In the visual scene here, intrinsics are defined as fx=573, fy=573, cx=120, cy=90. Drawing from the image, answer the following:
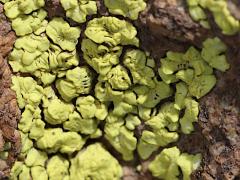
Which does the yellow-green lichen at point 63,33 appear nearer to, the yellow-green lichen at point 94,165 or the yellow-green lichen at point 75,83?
the yellow-green lichen at point 75,83

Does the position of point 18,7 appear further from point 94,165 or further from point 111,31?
point 94,165

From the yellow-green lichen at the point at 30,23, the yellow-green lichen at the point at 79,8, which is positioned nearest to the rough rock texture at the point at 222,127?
the yellow-green lichen at the point at 79,8

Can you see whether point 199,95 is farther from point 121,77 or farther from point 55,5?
point 55,5

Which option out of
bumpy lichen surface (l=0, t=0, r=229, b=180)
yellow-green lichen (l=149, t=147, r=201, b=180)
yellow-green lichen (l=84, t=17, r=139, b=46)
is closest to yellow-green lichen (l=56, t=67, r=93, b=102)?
bumpy lichen surface (l=0, t=0, r=229, b=180)

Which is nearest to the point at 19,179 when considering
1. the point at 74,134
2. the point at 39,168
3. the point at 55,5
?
the point at 39,168

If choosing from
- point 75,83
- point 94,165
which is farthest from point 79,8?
point 94,165

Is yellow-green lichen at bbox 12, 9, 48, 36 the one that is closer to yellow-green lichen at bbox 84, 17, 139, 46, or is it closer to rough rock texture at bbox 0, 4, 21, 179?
rough rock texture at bbox 0, 4, 21, 179
